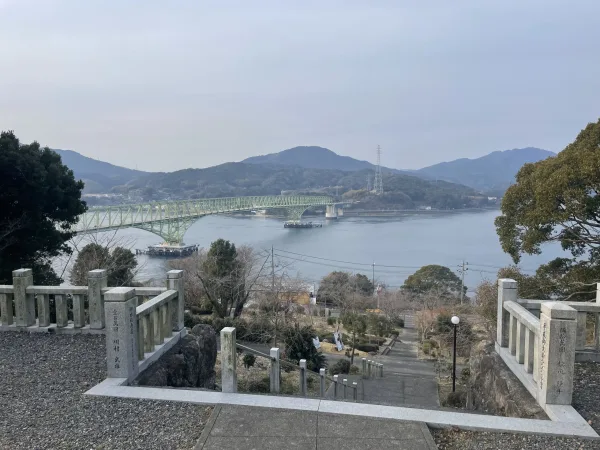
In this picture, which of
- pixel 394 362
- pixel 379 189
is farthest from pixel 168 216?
pixel 379 189

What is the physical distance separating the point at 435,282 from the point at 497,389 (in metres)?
22.7

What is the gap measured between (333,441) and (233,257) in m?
16.9

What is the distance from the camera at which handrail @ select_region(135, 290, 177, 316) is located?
4.89 m

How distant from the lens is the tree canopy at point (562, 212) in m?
8.72

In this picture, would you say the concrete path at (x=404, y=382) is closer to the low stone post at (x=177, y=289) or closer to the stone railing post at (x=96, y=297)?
the low stone post at (x=177, y=289)

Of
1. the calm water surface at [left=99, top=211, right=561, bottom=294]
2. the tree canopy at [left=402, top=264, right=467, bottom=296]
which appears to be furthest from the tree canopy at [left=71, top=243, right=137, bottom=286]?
the tree canopy at [left=402, top=264, right=467, bottom=296]

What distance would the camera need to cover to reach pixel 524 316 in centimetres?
457

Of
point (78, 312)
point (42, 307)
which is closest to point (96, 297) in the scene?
point (78, 312)

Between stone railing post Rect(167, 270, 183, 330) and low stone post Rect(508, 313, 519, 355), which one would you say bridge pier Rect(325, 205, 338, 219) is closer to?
stone railing post Rect(167, 270, 183, 330)

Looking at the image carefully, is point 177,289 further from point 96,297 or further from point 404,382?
point 404,382

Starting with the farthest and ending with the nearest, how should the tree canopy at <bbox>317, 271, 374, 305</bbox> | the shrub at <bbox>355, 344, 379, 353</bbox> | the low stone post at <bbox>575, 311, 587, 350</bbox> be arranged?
the tree canopy at <bbox>317, 271, 374, 305</bbox>
the shrub at <bbox>355, 344, 379, 353</bbox>
the low stone post at <bbox>575, 311, 587, 350</bbox>

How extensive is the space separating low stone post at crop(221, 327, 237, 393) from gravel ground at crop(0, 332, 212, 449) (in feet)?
1.08

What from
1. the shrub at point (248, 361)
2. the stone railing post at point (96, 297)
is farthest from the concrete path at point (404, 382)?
the stone railing post at point (96, 297)

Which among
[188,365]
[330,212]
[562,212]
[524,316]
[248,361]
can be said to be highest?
[562,212]
